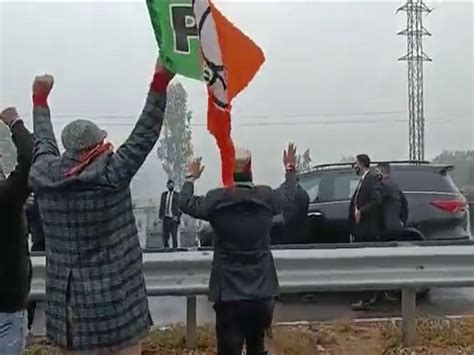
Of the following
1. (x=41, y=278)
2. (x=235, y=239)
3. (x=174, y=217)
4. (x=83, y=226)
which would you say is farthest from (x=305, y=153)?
(x=83, y=226)

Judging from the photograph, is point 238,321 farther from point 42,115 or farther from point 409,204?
point 409,204

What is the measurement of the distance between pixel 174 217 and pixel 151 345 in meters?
8.32

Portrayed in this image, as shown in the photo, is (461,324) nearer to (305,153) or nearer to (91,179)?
(91,179)

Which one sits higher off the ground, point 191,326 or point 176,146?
point 176,146

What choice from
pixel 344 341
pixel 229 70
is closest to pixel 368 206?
pixel 344 341

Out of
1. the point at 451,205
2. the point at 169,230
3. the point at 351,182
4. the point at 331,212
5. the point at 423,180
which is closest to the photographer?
the point at 451,205

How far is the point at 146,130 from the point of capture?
390 cm

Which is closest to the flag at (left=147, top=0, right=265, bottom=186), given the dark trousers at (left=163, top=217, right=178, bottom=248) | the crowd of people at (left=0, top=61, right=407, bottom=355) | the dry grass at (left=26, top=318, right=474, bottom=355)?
the crowd of people at (left=0, top=61, right=407, bottom=355)

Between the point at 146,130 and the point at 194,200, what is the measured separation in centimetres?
133

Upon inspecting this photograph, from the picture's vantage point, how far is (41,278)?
6.64m

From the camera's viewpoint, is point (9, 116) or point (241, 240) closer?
point (9, 116)

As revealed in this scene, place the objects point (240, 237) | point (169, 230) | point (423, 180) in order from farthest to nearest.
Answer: point (169, 230) → point (423, 180) → point (240, 237)

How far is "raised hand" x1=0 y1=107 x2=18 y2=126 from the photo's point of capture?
4.59 meters

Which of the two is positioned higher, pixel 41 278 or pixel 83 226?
pixel 83 226
